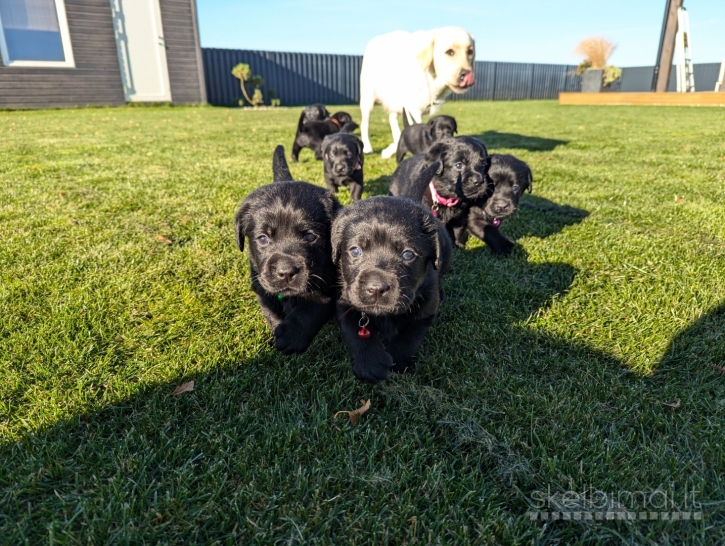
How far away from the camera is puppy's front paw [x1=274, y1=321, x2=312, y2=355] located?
2.42 metres

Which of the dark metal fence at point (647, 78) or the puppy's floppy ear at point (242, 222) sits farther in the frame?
the dark metal fence at point (647, 78)

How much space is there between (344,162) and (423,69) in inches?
128

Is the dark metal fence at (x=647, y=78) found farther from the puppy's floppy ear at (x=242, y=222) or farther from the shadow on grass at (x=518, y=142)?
the puppy's floppy ear at (x=242, y=222)

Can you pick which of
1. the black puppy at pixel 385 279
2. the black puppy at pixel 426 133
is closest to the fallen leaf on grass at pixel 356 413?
the black puppy at pixel 385 279

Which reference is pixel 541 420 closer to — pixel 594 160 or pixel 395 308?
pixel 395 308

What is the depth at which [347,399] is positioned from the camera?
2184 millimetres

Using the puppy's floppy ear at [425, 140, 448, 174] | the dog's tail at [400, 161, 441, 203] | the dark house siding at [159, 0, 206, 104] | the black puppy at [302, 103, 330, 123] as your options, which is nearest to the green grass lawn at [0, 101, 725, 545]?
the dog's tail at [400, 161, 441, 203]

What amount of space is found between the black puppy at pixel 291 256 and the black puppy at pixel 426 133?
4127mm

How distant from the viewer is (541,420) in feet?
6.72

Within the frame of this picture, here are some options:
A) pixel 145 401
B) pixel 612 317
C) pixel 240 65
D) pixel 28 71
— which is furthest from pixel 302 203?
pixel 240 65

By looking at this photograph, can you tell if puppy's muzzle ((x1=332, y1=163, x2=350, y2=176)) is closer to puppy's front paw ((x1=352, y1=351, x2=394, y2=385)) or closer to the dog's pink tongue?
the dog's pink tongue

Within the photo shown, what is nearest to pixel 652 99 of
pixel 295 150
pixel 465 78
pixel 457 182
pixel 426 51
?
pixel 465 78

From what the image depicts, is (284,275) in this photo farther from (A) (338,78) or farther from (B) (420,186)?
(A) (338,78)

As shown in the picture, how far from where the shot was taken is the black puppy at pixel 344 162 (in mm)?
5516
